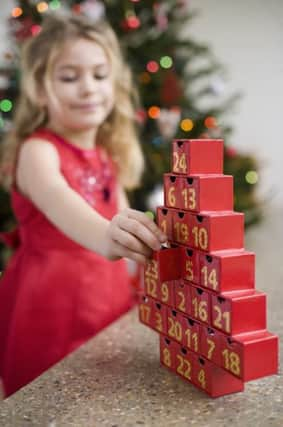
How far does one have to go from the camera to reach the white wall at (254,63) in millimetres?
4055

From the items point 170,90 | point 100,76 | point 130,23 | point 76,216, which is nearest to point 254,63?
point 170,90

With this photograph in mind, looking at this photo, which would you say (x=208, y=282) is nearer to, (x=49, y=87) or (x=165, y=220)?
(x=165, y=220)

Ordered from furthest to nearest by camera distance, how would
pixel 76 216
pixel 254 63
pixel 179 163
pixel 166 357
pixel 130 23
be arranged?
1. pixel 254 63
2. pixel 130 23
3. pixel 76 216
4. pixel 166 357
5. pixel 179 163

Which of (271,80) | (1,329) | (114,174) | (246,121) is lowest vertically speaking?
(1,329)

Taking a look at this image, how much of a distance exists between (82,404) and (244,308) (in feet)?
0.91

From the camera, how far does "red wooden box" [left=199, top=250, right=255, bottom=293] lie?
2.55 feet

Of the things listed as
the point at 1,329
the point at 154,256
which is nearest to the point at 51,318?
the point at 1,329

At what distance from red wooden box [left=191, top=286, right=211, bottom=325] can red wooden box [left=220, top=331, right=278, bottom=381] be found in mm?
50

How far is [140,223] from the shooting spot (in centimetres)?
87

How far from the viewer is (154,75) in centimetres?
259

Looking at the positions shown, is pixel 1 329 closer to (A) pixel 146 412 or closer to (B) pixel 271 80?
(A) pixel 146 412

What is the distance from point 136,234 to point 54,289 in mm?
612

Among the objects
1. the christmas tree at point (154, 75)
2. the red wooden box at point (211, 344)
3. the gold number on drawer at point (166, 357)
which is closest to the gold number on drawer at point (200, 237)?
the red wooden box at point (211, 344)

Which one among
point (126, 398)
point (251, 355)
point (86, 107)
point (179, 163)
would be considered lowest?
point (126, 398)
